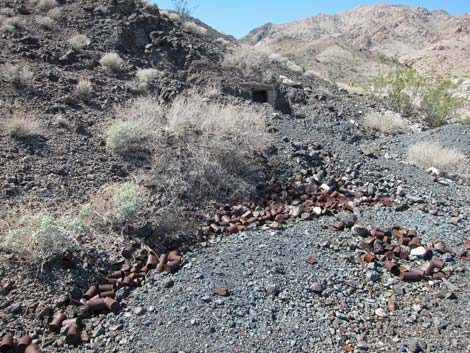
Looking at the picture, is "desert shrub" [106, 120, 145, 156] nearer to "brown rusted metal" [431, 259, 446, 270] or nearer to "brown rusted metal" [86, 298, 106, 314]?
"brown rusted metal" [86, 298, 106, 314]

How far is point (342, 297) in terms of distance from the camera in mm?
3801

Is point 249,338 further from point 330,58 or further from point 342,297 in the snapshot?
point 330,58

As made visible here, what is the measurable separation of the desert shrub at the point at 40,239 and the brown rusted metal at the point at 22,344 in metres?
0.74

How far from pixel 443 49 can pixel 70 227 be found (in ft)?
140

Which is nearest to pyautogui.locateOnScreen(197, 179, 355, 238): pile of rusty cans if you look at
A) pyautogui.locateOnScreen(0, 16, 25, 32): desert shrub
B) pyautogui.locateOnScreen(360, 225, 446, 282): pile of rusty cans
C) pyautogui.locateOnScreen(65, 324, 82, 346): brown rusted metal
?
pyautogui.locateOnScreen(360, 225, 446, 282): pile of rusty cans

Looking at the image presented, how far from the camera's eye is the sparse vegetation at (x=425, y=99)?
12430 millimetres

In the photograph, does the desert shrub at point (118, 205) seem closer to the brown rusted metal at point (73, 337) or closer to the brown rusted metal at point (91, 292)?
the brown rusted metal at point (91, 292)

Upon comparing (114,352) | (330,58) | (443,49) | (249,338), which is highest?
(443,49)

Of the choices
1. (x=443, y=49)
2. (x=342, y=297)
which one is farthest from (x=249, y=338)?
(x=443, y=49)

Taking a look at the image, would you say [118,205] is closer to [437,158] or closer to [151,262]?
[151,262]

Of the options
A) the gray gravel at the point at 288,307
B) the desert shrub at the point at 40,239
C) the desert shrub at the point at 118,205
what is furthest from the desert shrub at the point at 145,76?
the gray gravel at the point at 288,307

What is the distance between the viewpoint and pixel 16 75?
289 inches

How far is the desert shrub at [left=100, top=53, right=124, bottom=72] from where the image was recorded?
9.22 metres

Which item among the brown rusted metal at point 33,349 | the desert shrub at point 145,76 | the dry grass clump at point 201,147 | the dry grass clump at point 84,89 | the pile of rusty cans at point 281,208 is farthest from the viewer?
the desert shrub at point 145,76
